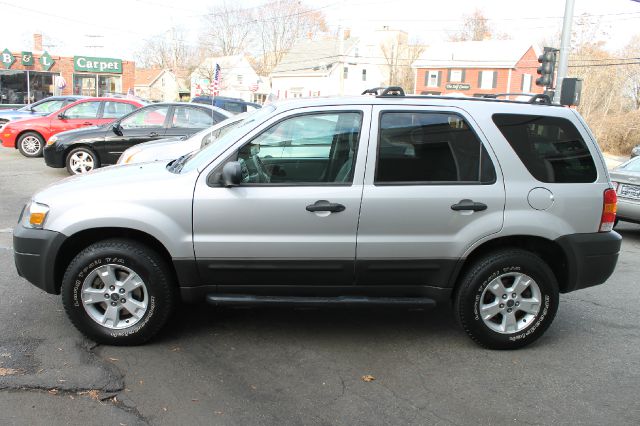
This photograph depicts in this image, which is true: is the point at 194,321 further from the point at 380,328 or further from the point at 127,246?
the point at 380,328

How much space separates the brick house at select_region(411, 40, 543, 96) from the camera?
5725 cm

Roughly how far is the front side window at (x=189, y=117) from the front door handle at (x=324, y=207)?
8311mm

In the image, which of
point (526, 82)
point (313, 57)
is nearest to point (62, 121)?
point (526, 82)

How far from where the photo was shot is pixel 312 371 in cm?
390

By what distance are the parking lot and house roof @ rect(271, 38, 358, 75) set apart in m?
59.4

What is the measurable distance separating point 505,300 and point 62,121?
44.7ft

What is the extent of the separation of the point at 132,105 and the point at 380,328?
38.6 feet

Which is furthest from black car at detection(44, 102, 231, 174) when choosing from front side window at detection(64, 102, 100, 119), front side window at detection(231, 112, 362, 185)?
front side window at detection(231, 112, 362, 185)

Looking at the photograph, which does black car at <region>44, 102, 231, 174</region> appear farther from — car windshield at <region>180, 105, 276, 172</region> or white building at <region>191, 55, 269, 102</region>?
Answer: white building at <region>191, 55, 269, 102</region>

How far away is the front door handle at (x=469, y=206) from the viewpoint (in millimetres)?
4047

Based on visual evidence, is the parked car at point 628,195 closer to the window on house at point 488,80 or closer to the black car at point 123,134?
the black car at point 123,134

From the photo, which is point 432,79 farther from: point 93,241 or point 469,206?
point 93,241

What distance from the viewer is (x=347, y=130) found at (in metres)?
4.17

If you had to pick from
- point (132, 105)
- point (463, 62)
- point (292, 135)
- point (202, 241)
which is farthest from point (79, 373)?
point (463, 62)
